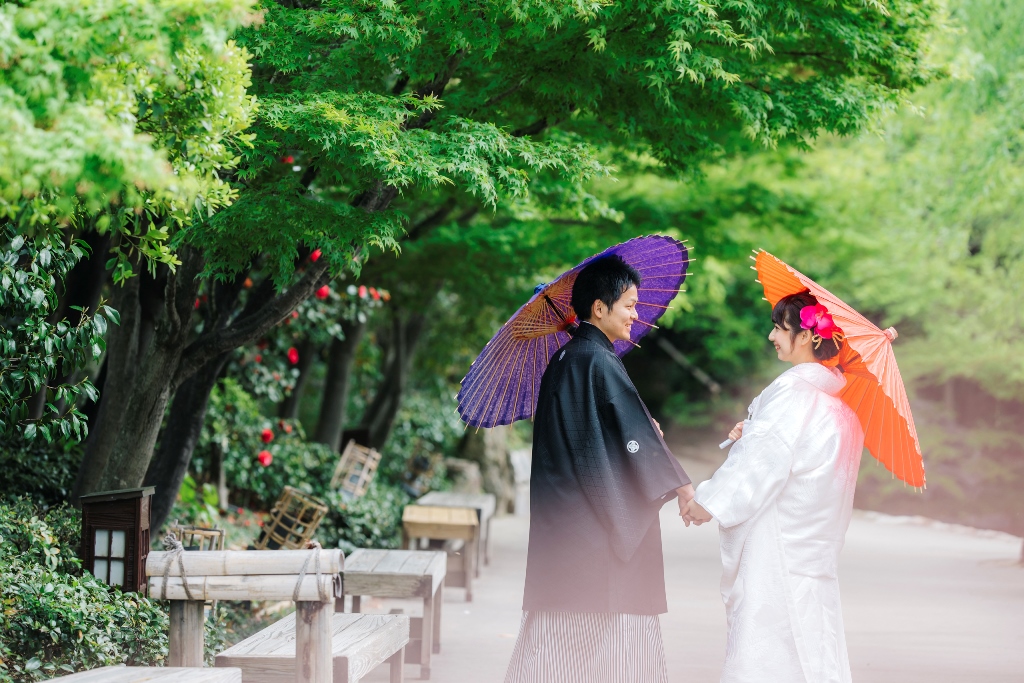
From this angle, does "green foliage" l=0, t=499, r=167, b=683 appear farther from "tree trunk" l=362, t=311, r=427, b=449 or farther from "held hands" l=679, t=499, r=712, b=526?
"tree trunk" l=362, t=311, r=427, b=449

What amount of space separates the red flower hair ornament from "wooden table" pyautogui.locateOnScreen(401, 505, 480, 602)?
4.38 metres

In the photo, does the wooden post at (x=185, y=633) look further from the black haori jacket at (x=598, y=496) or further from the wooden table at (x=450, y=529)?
the wooden table at (x=450, y=529)

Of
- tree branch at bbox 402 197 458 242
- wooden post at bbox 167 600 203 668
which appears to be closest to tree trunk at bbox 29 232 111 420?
tree branch at bbox 402 197 458 242

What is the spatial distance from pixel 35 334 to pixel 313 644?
1970mm

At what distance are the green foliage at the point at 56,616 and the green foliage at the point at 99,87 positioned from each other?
1910 mm

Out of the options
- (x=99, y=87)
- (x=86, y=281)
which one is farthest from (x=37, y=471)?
(x=99, y=87)

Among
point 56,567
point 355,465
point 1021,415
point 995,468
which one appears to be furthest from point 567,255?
point 1021,415

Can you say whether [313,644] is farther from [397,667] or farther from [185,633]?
[397,667]

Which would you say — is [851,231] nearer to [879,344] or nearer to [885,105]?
[885,105]

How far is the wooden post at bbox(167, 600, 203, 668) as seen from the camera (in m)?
3.68

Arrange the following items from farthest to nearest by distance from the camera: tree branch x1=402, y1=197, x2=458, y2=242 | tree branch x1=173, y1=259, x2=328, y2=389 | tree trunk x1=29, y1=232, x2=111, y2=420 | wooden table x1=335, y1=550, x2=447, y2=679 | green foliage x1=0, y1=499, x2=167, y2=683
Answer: tree branch x1=402, y1=197, x2=458, y2=242 < tree trunk x1=29, y1=232, x2=111, y2=420 < tree branch x1=173, y1=259, x2=328, y2=389 < wooden table x1=335, y1=550, x2=447, y2=679 < green foliage x1=0, y1=499, x2=167, y2=683

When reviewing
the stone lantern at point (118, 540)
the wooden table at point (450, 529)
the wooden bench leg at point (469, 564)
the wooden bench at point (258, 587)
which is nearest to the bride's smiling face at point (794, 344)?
the wooden bench at point (258, 587)

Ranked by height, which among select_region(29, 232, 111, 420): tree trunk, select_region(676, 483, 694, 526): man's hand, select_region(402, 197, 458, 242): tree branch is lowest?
select_region(676, 483, 694, 526): man's hand

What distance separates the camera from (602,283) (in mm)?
3619
